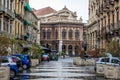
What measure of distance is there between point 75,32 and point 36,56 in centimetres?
8546

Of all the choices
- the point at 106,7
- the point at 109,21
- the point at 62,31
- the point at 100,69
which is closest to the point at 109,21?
the point at 109,21

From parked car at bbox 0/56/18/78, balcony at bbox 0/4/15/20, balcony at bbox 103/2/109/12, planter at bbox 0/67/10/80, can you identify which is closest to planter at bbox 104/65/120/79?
parked car at bbox 0/56/18/78

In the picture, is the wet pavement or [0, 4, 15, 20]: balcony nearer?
the wet pavement

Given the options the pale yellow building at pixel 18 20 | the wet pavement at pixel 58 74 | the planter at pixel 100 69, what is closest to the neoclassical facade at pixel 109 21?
the wet pavement at pixel 58 74

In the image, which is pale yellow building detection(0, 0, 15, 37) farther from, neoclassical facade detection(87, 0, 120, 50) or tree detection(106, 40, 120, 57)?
tree detection(106, 40, 120, 57)

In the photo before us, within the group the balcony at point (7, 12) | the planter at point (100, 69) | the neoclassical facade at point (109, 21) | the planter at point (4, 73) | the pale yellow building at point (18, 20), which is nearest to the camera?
the planter at point (4, 73)

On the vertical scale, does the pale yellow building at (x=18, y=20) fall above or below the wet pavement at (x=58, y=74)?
above

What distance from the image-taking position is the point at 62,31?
153 meters

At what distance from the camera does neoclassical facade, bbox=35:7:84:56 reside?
151250mm

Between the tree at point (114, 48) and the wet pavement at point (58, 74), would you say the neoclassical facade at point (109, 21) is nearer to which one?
the wet pavement at point (58, 74)

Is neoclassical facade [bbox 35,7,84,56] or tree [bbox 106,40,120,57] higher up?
neoclassical facade [bbox 35,7,84,56]

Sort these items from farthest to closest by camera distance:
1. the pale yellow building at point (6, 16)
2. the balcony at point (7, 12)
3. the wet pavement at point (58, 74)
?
1. the pale yellow building at point (6, 16)
2. the balcony at point (7, 12)
3. the wet pavement at point (58, 74)

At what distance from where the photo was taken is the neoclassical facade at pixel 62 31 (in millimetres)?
151250

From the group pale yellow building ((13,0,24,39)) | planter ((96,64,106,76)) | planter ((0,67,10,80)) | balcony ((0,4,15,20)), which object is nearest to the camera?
planter ((0,67,10,80))
